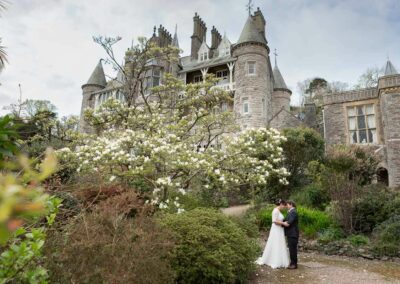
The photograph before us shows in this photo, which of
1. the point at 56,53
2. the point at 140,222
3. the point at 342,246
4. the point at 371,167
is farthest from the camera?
the point at 371,167

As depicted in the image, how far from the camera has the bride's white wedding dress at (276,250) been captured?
777 cm

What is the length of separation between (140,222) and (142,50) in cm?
1142

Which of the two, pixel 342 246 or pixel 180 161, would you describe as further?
pixel 342 246

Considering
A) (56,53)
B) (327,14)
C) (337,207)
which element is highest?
(327,14)

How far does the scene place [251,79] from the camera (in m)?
25.1

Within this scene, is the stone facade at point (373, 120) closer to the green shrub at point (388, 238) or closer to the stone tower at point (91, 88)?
the green shrub at point (388, 238)

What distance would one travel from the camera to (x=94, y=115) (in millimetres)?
13367

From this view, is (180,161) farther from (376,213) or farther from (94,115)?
(376,213)

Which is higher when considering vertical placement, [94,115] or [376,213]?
[94,115]

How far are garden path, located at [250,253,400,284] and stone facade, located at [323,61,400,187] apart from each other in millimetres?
11271

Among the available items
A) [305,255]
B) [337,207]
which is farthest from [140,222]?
[337,207]

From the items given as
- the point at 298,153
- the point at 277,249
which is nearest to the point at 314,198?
the point at 298,153

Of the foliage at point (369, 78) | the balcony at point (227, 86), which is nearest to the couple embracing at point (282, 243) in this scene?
the balcony at point (227, 86)

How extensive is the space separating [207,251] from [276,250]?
3.32 metres
